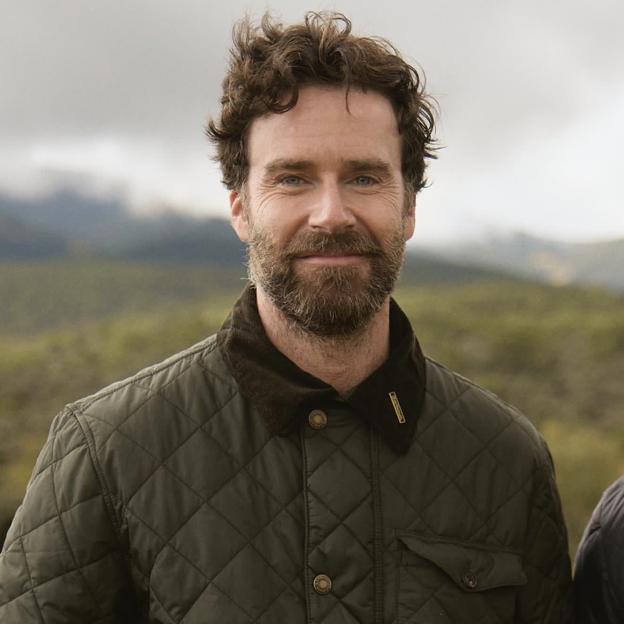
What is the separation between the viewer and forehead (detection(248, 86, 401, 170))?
208cm

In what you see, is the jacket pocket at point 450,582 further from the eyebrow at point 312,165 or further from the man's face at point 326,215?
the eyebrow at point 312,165

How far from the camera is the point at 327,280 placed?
207cm

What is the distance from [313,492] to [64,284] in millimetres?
67278

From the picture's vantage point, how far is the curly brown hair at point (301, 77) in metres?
2.14

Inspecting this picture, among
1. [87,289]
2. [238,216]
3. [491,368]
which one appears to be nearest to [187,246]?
[87,289]

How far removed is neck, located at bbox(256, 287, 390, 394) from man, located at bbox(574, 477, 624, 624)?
0.77 meters

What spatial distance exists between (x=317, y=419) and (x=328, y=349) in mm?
191

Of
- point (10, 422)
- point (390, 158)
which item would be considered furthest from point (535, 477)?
point (10, 422)

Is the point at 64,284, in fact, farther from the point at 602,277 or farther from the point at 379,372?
the point at 379,372

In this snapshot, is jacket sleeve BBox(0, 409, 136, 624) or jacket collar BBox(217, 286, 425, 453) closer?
jacket sleeve BBox(0, 409, 136, 624)

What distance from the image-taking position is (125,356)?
33406 millimetres

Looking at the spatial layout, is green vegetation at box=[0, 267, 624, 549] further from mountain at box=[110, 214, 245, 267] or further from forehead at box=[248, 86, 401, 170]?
mountain at box=[110, 214, 245, 267]

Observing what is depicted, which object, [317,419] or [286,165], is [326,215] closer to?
[286,165]

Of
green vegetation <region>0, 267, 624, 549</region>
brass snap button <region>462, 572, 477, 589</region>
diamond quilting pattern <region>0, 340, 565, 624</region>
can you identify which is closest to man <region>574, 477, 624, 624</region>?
diamond quilting pattern <region>0, 340, 565, 624</region>
